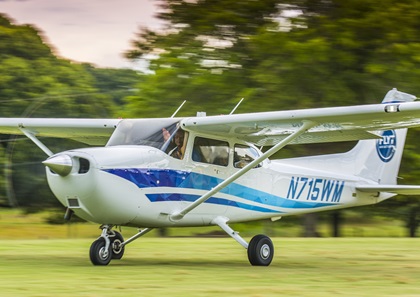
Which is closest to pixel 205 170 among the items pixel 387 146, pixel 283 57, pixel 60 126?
pixel 60 126

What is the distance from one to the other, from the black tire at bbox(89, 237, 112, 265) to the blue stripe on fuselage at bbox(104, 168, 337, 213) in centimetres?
95

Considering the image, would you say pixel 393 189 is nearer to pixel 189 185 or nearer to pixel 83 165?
pixel 189 185

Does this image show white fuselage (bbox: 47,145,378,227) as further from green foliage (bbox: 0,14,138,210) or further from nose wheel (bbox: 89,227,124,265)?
green foliage (bbox: 0,14,138,210)

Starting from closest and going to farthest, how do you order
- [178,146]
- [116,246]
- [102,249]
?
[102,249] → [178,146] → [116,246]

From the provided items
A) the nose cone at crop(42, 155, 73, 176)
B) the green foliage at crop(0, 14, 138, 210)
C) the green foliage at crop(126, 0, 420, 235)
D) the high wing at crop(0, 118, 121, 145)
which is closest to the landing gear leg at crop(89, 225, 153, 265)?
the nose cone at crop(42, 155, 73, 176)

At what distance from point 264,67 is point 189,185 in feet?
53.0

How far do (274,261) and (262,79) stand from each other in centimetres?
1458

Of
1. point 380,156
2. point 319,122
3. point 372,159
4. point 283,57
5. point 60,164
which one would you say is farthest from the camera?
point 283,57

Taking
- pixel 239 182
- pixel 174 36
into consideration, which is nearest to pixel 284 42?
pixel 174 36

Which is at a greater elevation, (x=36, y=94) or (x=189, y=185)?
(x=189, y=185)

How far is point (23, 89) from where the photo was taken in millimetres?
36188

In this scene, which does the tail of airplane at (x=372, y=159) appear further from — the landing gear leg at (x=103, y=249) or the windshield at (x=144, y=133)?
the landing gear leg at (x=103, y=249)

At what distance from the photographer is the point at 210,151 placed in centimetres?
1324

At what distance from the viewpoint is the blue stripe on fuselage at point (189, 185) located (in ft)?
39.6
